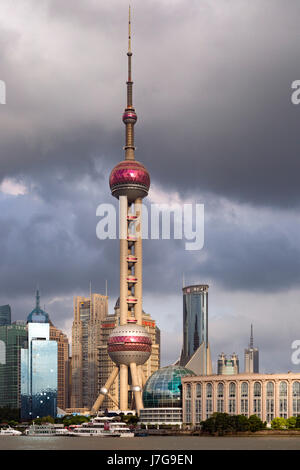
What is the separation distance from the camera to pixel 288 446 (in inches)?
6796
